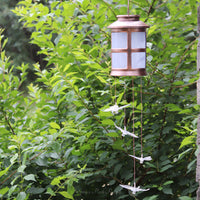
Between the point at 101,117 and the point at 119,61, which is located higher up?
the point at 119,61

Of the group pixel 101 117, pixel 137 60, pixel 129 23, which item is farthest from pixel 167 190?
pixel 129 23

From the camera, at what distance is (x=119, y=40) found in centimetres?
142

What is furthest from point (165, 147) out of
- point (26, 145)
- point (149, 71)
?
point (26, 145)

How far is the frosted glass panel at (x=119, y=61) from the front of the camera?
1416 mm

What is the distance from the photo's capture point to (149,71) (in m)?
1.79

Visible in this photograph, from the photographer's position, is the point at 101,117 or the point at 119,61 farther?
the point at 101,117

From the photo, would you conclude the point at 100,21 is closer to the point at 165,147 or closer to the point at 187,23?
the point at 187,23

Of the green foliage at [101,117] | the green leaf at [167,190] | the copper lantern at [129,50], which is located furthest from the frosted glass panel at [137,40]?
the green leaf at [167,190]

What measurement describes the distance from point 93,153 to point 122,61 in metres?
0.56

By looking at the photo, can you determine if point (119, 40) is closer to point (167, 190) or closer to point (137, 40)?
point (137, 40)

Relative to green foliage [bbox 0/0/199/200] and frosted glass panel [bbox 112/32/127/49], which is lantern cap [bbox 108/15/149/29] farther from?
green foliage [bbox 0/0/199/200]

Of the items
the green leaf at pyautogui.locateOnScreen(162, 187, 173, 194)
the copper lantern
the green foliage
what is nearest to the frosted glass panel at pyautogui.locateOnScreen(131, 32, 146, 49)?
the copper lantern

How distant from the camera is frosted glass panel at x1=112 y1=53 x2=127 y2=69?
1.42 meters

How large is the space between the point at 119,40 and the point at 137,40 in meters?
0.07
